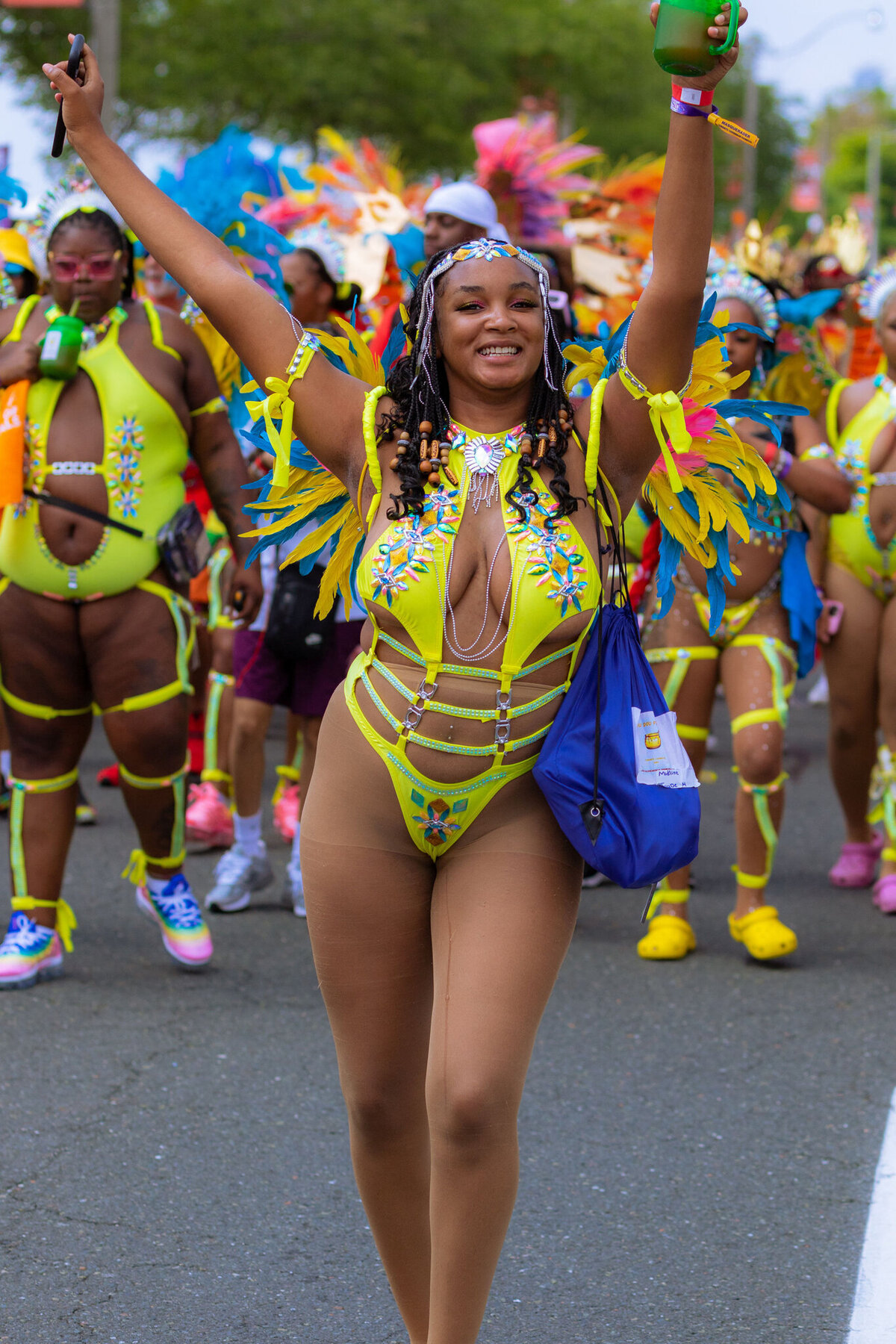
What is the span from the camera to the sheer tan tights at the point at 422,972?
257cm

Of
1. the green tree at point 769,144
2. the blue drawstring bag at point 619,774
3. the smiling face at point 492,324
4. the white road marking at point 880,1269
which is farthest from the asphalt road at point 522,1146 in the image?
the green tree at point 769,144

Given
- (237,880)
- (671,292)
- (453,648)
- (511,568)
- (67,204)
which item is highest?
(671,292)

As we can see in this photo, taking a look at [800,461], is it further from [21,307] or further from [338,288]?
[21,307]

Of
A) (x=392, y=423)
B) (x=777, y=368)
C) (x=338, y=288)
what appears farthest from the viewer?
(x=777, y=368)

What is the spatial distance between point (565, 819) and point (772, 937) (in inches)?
118

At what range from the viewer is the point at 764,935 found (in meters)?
5.47

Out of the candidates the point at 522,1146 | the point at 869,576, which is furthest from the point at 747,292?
the point at 522,1146

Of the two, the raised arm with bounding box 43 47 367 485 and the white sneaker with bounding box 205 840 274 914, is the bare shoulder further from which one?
the raised arm with bounding box 43 47 367 485

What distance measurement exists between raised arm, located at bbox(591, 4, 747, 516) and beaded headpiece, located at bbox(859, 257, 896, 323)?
3567 mm

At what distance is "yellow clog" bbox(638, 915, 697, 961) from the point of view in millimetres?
5582

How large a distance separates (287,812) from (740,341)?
2697 millimetres

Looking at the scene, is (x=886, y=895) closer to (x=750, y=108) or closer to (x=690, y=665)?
(x=690, y=665)

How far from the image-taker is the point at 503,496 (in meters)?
2.79

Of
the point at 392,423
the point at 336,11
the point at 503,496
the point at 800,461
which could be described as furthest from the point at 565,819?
the point at 336,11
